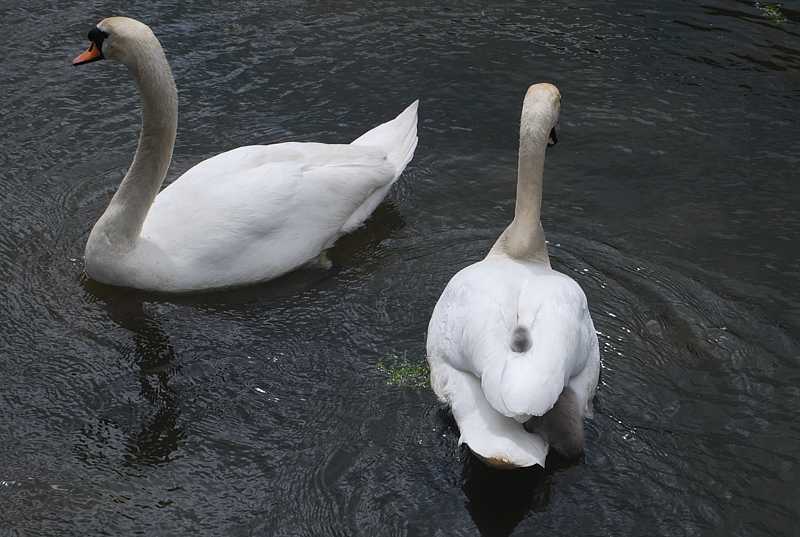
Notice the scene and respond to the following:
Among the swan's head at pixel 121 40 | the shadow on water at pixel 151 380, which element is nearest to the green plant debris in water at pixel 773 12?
the swan's head at pixel 121 40

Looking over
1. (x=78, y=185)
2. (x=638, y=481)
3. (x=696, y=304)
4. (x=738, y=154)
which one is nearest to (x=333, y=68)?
(x=78, y=185)

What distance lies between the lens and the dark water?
5301mm

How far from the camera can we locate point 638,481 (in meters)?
5.37

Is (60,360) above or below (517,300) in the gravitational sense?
below

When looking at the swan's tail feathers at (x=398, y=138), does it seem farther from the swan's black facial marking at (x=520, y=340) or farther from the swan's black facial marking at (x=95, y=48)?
the swan's black facial marking at (x=520, y=340)

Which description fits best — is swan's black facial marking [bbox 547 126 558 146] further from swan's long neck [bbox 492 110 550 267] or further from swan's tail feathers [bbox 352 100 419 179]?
swan's tail feathers [bbox 352 100 419 179]

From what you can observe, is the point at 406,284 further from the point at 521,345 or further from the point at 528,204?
the point at 521,345

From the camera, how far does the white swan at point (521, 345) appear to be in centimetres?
501

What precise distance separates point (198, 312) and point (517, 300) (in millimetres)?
2158

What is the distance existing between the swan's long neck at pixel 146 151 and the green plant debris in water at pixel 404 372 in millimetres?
1877

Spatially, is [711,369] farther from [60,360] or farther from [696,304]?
[60,360]

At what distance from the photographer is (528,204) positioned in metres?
6.42

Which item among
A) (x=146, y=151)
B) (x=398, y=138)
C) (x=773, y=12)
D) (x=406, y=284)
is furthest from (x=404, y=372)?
(x=773, y=12)

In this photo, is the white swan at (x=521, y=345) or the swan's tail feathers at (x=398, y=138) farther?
the swan's tail feathers at (x=398, y=138)
